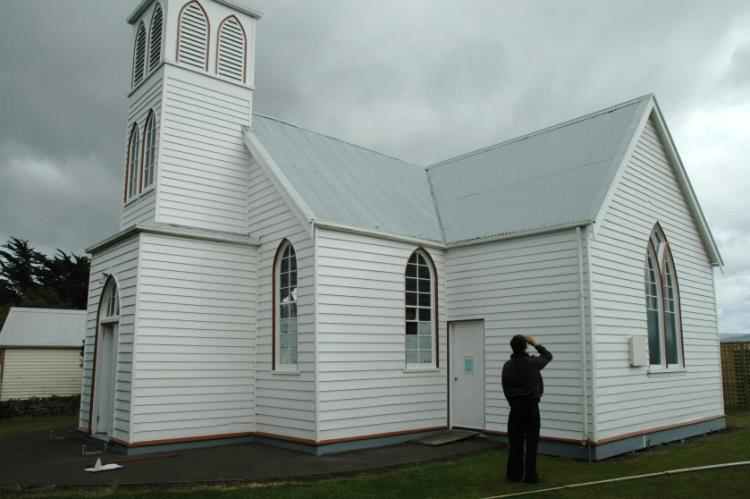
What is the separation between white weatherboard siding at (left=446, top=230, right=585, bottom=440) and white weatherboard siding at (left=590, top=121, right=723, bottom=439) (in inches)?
19.6

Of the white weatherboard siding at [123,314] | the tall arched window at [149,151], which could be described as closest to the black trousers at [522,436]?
the white weatherboard siding at [123,314]

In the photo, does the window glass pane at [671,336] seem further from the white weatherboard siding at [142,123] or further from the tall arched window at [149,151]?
the tall arched window at [149,151]

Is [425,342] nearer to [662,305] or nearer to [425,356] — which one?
[425,356]

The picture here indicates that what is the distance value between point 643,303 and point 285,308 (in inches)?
322

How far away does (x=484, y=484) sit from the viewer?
9523 millimetres

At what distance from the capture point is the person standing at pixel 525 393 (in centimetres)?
930

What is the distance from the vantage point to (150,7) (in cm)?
1653

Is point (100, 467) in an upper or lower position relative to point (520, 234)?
lower

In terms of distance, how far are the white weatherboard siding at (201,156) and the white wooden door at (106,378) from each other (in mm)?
3186

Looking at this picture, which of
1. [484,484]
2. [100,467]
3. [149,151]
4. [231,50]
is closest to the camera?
[484,484]

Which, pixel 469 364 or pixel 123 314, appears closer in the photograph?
pixel 123 314

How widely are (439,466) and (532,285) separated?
4525 millimetres

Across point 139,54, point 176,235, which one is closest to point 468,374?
point 176,235

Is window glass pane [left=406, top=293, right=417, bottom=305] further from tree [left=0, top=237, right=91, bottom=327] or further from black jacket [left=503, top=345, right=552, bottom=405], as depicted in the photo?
tree [left=0, top=237, right=91, bottom=327]
